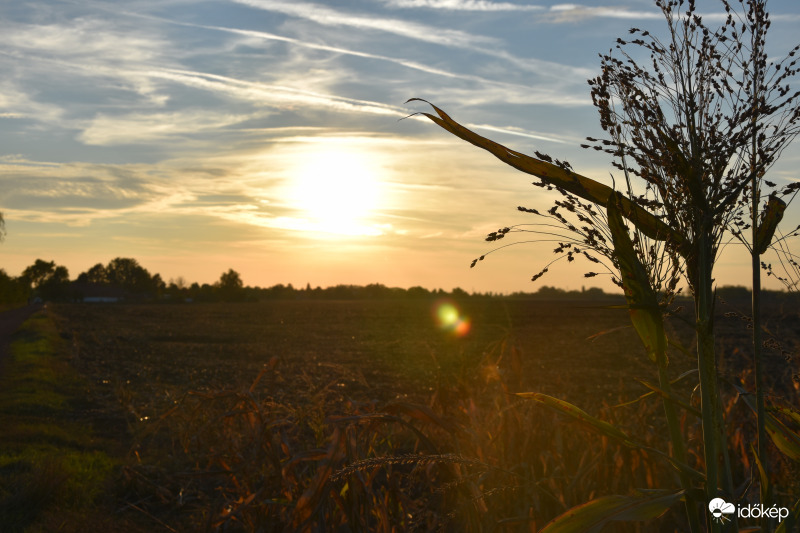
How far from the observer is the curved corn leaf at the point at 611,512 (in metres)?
1.45

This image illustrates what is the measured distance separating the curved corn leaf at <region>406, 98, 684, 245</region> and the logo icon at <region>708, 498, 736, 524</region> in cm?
63

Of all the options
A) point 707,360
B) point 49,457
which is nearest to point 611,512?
point 707,360

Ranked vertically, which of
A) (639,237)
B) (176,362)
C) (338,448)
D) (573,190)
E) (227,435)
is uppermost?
(573,190)

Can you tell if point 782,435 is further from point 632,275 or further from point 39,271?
point 39,271

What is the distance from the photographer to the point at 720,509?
4.94ft

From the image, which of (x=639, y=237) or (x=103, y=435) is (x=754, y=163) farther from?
(x=103, y=435)

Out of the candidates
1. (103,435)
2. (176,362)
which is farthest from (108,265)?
(103,435)

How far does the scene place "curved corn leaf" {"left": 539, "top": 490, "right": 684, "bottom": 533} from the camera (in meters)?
1.45

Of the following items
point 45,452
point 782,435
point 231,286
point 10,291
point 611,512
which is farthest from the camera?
point 231,286

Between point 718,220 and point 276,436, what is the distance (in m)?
2.27

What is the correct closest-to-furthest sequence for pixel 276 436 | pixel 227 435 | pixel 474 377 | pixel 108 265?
pixel 276 436 → pixel 227 435 → pixel 474 377 → pixel 108 265

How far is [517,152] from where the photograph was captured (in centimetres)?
160

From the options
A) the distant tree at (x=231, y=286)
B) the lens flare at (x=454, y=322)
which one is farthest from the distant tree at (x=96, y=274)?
the lens flare at (x=454, y=322)

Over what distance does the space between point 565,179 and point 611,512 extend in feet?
2.64
